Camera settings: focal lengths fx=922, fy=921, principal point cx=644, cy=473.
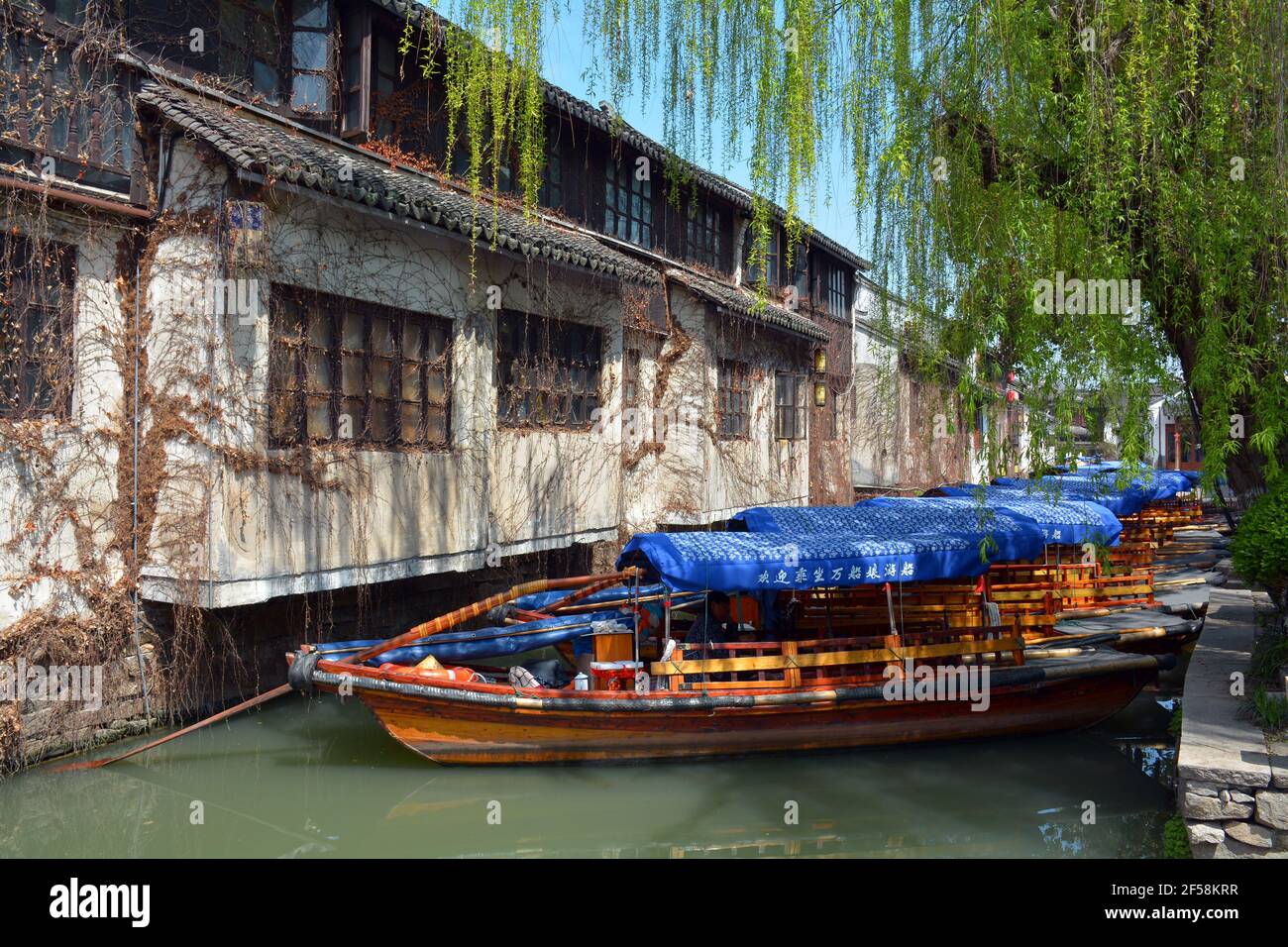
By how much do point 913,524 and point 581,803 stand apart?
14.0 ft

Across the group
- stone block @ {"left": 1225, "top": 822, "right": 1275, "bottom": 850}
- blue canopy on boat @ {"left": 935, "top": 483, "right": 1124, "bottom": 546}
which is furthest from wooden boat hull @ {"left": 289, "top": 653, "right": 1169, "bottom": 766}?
stone block @ {"left": 1225, "top": 822, "right": 1275, "bottom": 850}

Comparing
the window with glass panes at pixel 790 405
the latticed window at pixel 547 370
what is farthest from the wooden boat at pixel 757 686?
the window with glass panes at pixel 790 405

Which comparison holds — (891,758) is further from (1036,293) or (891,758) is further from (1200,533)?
(1200,533)

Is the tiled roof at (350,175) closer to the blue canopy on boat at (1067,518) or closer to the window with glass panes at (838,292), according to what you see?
the blue canopy on boat at (1067,518)

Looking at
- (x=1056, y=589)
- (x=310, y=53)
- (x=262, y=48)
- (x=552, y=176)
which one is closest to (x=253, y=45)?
(x=262, y=48)

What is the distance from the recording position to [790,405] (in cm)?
1802

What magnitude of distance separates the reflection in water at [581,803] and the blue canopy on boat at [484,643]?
0.98m

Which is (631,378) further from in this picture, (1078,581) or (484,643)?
(1078,581)

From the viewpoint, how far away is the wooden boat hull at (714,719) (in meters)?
7.80

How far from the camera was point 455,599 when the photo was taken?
11.9 metres

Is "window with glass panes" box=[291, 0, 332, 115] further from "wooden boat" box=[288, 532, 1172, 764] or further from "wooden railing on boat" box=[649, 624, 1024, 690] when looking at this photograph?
"wooden railing on boat" box=[649, 624, 1024, 690]

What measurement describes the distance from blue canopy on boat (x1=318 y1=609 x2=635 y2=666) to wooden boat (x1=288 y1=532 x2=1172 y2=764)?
88 millimetres
